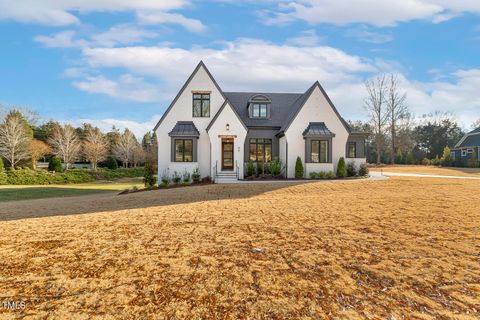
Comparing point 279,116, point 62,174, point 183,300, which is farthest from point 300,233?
point 62,174

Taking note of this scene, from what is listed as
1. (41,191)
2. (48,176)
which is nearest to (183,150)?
(41,191)

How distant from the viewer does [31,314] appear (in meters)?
3.48

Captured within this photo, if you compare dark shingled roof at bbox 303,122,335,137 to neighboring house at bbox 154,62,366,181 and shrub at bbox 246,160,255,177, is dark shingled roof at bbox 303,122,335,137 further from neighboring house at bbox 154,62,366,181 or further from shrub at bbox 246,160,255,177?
shrub at bbox 246,160,255,177

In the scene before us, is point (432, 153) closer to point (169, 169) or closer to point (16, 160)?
point (169, 169)

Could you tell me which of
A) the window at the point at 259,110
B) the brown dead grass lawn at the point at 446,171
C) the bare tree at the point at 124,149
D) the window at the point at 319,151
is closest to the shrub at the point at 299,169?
the window at the point at 319,151

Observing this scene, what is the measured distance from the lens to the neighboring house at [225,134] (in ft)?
70.1

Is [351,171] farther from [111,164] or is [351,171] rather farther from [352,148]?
[111,164]

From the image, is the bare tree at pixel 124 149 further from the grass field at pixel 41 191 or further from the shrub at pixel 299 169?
the shrub at pixel 299 169

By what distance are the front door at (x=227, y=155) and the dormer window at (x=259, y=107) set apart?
3688 mm

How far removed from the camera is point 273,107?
25.2 meters

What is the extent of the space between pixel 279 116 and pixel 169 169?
1020 centimetres

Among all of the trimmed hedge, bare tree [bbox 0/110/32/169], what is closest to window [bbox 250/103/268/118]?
the trimmed hedge

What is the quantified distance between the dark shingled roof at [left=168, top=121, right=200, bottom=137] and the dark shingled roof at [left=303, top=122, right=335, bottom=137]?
27.3 ft

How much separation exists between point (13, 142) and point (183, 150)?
2733cm
